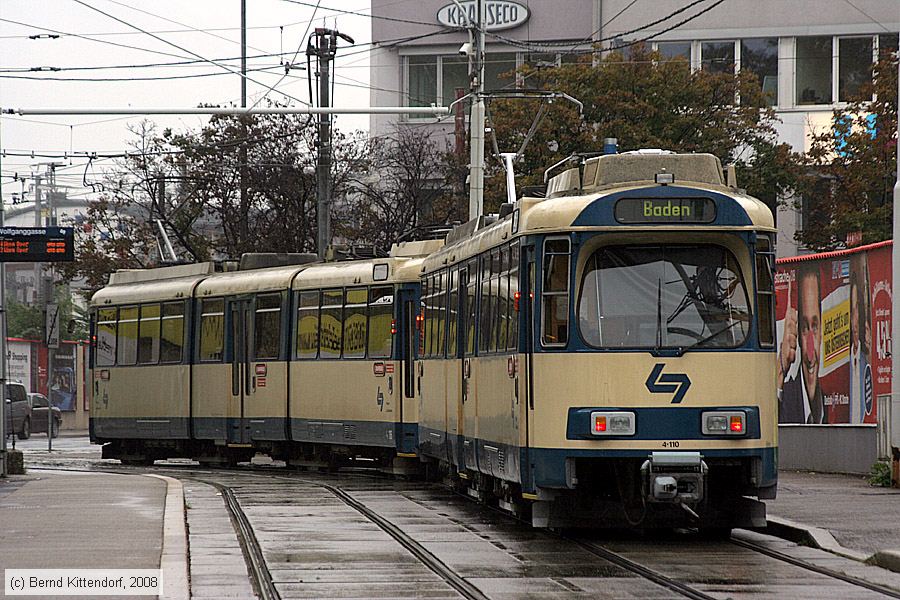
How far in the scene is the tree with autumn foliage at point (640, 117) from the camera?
43.3 m

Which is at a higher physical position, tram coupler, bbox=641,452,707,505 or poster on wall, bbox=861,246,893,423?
poster on wall, bbox=861,246,893,423

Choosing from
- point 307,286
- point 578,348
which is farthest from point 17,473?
point 578,348

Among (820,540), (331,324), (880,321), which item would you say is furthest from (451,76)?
(820,540)

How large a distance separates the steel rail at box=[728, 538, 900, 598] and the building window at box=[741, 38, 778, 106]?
3688 centimetres

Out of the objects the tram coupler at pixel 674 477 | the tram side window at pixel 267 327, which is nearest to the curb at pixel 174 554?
the tram coupler at pixel 674 477

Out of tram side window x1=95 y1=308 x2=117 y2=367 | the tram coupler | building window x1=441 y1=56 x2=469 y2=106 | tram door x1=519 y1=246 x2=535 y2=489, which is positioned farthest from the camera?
building window x1=441 y1=56 x2=469 y2=106

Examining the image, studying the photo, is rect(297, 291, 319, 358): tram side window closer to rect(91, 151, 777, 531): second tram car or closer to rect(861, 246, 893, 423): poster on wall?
rect(91, 151, 777, 531): second tram car

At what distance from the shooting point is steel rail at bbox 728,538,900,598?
11.0 m

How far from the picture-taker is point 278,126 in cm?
4841

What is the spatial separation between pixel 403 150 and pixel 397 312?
967 inches

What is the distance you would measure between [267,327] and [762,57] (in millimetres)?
26926

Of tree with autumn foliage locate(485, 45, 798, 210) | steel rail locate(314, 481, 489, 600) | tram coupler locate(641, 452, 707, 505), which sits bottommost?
steel rail locate(314, 481, 489, 600)

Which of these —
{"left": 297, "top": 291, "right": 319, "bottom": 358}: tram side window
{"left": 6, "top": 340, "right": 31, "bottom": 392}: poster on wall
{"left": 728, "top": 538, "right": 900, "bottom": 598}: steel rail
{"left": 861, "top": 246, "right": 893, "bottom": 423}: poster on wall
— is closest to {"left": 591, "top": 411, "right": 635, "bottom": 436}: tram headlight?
{"left": 728, "top": 538, "right": 900, "bottom": 598}: steel rail

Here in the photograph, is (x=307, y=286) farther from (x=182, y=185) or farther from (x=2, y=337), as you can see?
(x=182, y=185)
